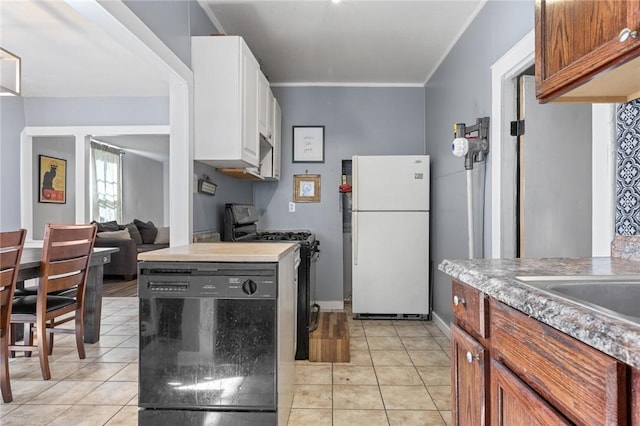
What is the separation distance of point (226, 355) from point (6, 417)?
4.60ft

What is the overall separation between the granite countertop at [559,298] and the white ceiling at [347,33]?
2118 millimetres

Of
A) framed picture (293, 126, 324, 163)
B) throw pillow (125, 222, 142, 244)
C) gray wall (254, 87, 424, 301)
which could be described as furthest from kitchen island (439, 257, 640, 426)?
throw pillow (125, 222, 142, 244)

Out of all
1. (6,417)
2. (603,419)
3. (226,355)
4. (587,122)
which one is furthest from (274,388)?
(587,122)

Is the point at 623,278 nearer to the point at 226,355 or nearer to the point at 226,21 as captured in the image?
the point at 226,355

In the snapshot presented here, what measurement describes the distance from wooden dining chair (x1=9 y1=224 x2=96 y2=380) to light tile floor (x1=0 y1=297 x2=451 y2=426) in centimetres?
16

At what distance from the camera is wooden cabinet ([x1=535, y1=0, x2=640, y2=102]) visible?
0.87m

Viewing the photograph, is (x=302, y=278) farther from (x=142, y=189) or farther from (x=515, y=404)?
(x=142, y=189)

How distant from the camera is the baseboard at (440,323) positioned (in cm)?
324

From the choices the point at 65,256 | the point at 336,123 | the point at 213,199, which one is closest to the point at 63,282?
the point at 65,256

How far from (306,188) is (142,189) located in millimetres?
5828

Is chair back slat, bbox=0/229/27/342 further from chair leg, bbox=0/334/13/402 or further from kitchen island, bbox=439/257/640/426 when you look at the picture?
kitchen island, bbox=439/257/640/426

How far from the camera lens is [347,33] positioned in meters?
2.99

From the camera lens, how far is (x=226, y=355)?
5.15ft

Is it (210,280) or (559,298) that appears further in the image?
(210,280)
